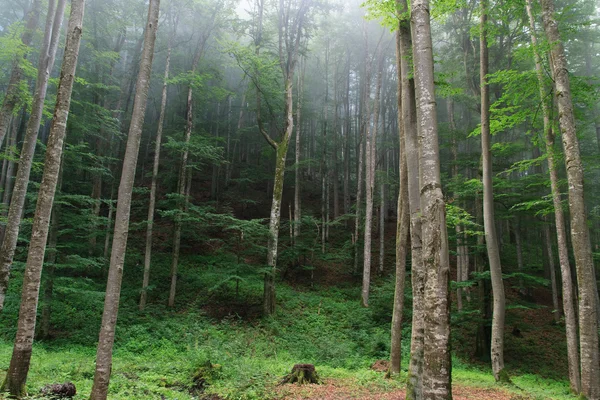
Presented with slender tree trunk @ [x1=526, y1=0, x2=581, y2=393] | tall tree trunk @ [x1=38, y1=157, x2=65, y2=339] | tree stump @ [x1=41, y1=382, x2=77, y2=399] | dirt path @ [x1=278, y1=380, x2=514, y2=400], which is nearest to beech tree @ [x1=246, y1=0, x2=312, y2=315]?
dirt path @ [x1=278, y1=380, x2=514, y2=400]

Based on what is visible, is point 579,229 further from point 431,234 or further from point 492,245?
point 431,234

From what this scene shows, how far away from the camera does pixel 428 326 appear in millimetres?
3498

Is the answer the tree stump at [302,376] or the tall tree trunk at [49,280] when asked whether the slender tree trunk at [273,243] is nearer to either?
the tree stump at [302,376]

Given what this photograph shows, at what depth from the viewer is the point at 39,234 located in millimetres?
5629

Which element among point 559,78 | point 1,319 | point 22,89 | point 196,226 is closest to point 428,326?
point 559,78

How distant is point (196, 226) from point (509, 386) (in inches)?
598

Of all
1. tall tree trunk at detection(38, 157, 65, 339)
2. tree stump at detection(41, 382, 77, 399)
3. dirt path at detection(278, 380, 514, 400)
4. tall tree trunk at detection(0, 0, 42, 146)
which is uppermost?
tall tree trunk at detection(0, 0, 42, 146)

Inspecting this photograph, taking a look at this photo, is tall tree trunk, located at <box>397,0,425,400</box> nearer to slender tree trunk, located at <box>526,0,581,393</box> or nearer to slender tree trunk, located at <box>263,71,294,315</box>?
slender tree trunk, located at <box>526,0,581,393</box>

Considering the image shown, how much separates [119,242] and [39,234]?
1.56 m

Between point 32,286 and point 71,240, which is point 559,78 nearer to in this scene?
point 32,286

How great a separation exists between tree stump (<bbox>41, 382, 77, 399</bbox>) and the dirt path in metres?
3.71

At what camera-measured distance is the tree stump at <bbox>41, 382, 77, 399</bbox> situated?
5.37 m

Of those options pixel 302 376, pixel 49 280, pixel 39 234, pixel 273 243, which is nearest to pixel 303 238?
pixel 273 243

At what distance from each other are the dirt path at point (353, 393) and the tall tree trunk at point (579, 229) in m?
1.64
